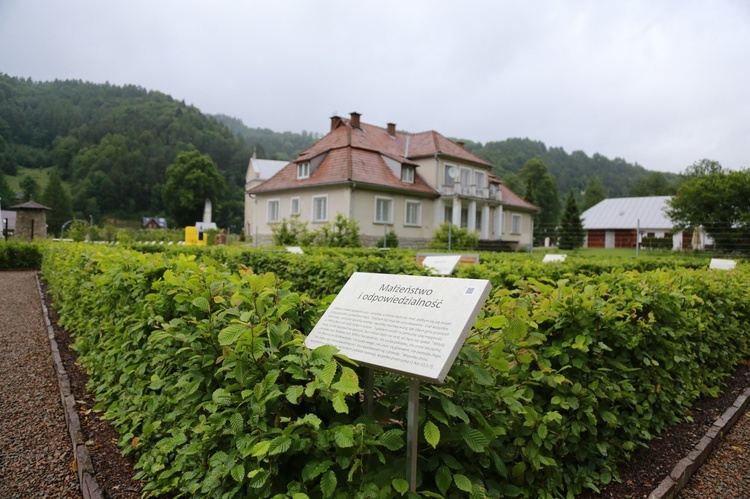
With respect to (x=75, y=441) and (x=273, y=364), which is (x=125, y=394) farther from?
A: (x=273, y=364)

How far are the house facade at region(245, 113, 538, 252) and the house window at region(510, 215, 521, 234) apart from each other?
221cm

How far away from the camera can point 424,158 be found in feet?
119

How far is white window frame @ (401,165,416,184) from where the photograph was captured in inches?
1353

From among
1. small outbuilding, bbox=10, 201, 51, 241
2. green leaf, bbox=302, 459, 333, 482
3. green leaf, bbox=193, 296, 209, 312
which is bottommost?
green leaf, bbox=302, 459, 333, 482

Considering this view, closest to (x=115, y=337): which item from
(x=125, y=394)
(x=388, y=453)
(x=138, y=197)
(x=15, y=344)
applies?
(x=125, y=394)

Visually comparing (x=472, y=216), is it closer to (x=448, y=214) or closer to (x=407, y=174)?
(x=448, y=214)

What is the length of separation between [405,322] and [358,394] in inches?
28.1

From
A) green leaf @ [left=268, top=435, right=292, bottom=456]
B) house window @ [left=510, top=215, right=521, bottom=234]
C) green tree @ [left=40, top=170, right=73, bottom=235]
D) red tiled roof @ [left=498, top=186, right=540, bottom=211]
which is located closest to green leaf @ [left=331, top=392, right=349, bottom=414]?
green leaf @ [left=268, top=435, right=292, bottom=456]

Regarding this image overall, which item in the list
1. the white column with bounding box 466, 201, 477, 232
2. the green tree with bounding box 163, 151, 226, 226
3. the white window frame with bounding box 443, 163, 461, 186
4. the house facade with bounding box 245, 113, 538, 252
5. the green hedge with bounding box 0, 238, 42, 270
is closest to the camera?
the green hedge with bounding box 0, 238, 42, 270

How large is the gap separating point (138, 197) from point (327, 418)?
91.4 meters

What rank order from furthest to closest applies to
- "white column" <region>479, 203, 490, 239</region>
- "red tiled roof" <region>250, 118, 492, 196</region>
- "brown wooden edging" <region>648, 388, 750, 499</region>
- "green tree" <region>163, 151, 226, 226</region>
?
"green tree" <region>163, 151, 226, 226</region> → "white column" <region>479, 203, 490, 239</region> → "red tiled roof" <region>250, 118, 492, 196</region> → "brown wooden edging" <region>648, 388, 750, 499</region>

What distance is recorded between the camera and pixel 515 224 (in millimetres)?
43156

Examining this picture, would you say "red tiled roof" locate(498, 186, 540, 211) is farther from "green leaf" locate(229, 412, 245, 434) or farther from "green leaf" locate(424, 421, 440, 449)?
"green leaf" locate(229, 412, 245, 434)

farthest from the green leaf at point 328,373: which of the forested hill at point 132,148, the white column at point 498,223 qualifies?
the forested hill at point 132,148
